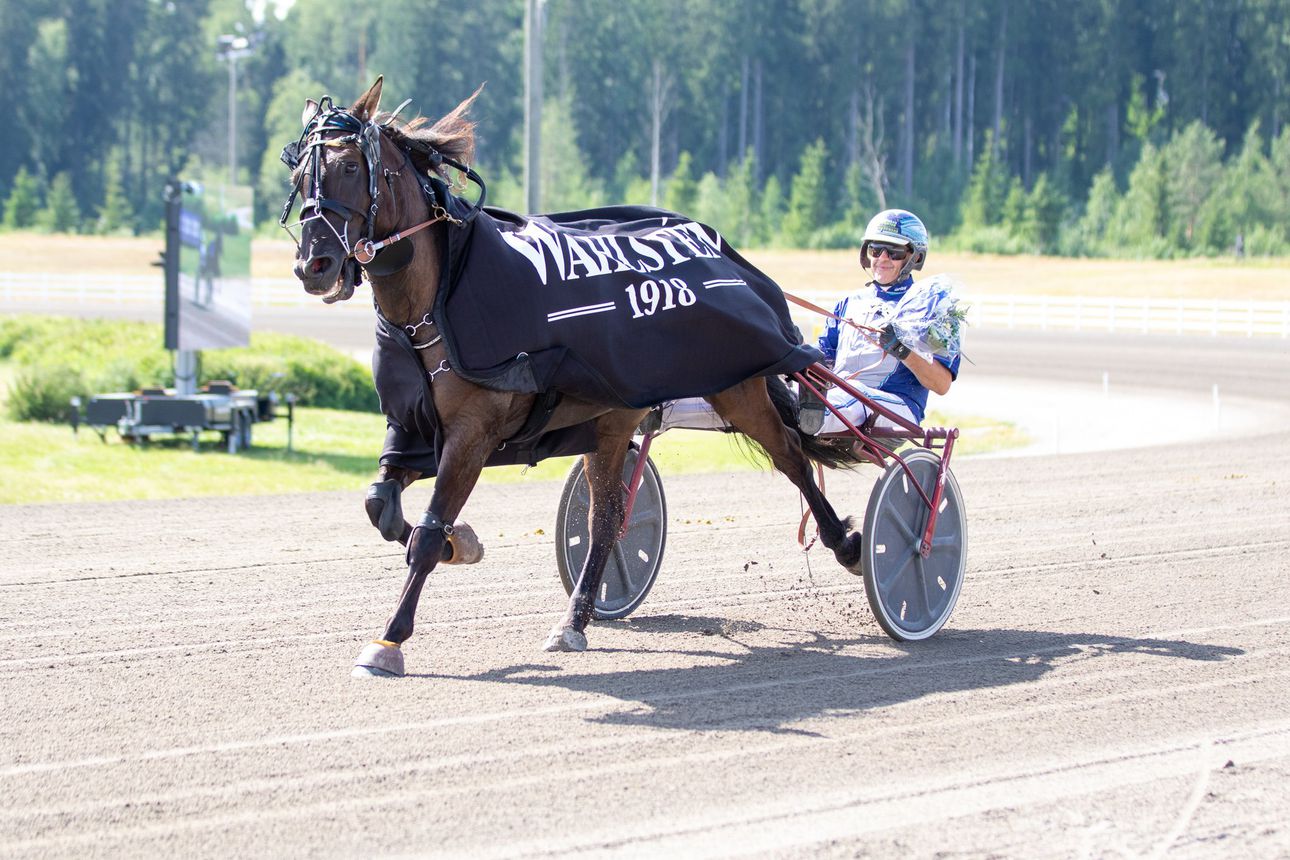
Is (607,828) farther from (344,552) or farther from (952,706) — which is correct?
(344,552)

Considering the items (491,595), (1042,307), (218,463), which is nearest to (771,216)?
(1042,307)

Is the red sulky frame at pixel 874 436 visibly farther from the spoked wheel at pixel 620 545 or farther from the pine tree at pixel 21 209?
the pine tree at pixel 21 209

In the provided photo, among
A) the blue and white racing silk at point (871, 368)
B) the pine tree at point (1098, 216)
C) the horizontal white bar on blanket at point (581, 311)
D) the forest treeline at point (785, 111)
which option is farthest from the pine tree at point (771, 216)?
the horizontal white bar on blanket at point (581, 311)

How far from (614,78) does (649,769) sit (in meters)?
73.8

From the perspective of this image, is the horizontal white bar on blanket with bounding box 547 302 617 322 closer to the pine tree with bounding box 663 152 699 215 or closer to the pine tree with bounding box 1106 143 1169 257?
the pine tree with bounding box 1106 143 1169 257

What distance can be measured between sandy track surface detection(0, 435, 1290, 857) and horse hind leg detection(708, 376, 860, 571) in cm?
37

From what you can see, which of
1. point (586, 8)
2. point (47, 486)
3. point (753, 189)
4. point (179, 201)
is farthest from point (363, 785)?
point (586, 8)

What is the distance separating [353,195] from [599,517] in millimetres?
1651

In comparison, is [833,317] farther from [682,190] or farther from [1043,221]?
[682,190]

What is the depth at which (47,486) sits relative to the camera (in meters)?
11.4

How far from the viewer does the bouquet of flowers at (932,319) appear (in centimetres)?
632

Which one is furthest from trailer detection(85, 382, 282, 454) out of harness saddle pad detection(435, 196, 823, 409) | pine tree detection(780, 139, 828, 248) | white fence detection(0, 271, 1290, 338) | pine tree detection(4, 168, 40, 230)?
pine tree detection(4, 168, 40, 230)

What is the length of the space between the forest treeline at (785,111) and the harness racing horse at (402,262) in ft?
173

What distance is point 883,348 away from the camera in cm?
642
